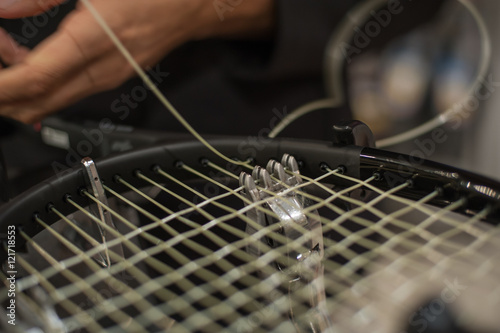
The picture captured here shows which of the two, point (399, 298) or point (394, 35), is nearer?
point (399, 298)

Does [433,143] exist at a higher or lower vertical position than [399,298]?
lower

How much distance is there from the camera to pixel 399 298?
27 centimetres

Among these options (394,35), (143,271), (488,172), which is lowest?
(488,172)

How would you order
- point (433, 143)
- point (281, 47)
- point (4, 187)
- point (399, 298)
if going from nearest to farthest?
point (399, 298) → point (4, 187) → point (281, 47) → point (433, 143)

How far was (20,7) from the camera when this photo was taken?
45cm

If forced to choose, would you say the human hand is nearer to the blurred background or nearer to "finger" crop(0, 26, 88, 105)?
"finger" crop(0, 26, 88, 105)

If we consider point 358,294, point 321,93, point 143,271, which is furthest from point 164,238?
point 321,93

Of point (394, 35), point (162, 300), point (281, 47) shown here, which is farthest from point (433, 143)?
point (162, 300)

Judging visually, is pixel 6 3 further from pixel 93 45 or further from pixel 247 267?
pixel 247 267

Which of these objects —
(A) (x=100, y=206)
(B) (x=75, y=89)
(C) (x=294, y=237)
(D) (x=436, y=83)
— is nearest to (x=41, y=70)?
(B) (x=75, y=89)

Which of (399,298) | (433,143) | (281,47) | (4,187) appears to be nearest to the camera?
(399,298)

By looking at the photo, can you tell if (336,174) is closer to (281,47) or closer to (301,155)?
(301,155)

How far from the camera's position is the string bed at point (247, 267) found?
29 centimetres

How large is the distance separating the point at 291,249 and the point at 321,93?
1.03ft
